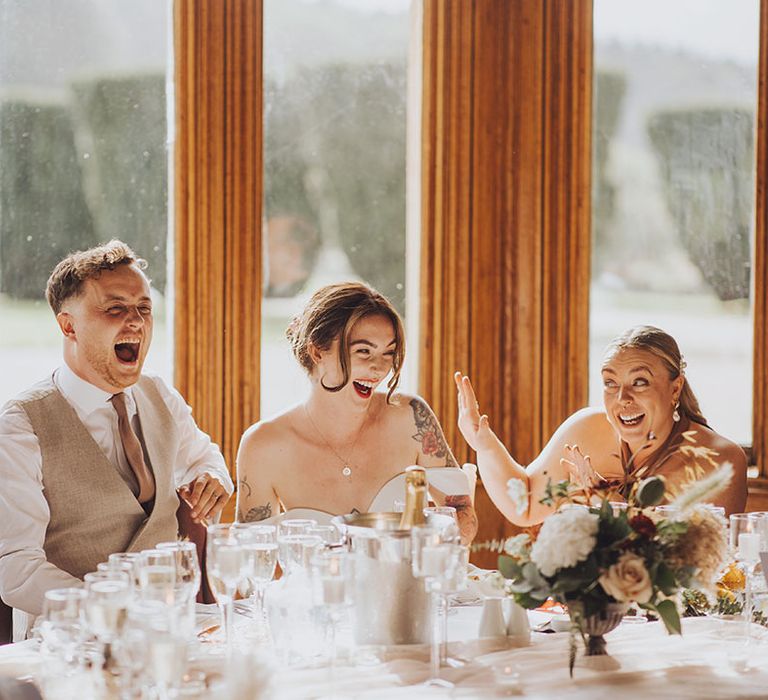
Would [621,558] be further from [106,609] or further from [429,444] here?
[429,444]

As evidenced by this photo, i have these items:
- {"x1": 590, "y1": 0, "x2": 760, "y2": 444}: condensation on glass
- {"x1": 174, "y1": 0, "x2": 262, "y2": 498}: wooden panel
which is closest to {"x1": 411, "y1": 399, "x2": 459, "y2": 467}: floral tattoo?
{"x1": 174, "y1": 0, "x2": 262, "y2": 498}: wooden panel

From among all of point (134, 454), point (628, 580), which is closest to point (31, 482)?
point (134, 454)

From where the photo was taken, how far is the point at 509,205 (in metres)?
4.63

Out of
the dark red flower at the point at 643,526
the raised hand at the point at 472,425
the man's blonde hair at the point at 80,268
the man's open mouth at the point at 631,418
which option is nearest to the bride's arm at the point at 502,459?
the raised hand at the point at 472,425

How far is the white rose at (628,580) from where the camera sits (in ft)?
6.25

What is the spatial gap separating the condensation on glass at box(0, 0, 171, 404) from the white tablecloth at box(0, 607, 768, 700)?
2.30 m

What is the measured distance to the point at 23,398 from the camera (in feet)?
9.49

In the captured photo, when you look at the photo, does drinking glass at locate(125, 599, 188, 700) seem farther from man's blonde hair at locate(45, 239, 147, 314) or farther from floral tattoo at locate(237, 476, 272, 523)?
man's blonde hair at locate(45, 239, 147, 314)

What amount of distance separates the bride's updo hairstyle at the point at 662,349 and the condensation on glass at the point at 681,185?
1.33 meters

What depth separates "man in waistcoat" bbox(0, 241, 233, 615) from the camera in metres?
2.76

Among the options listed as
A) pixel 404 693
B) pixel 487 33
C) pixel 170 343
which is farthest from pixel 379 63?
pixel 404 693

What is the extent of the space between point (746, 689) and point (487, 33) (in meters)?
3.26

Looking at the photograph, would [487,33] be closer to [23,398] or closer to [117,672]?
[23,398]

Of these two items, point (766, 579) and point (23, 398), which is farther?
point (23, 398)
